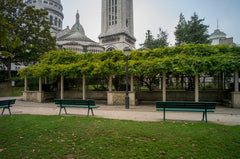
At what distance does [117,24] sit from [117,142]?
90.4 m

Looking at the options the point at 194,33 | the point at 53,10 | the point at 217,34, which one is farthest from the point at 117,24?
the point at 194,33

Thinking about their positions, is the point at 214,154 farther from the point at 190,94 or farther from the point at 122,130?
the point at 190,94

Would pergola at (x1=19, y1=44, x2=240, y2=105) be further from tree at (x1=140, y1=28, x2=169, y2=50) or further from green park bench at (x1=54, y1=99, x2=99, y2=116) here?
tree at (x1=140, y1=28, x2=169, y2=50)

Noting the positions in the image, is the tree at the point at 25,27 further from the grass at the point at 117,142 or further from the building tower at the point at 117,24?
the building tower at the point at 117,24

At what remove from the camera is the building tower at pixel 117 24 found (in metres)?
86.3

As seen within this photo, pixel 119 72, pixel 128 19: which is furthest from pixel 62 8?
pixel 119 72

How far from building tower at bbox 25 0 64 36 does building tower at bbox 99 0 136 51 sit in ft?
83.1

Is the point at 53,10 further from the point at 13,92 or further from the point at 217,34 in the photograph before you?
the point at 217,34

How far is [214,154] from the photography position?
11.9ft

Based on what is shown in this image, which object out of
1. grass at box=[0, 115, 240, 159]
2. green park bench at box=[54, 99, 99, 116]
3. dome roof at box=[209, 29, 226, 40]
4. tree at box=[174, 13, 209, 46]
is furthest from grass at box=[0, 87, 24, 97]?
dome roof at box=[209, 29, 226, 40]

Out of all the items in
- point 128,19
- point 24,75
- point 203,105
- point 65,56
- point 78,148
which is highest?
point 128,19

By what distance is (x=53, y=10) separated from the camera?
274ft

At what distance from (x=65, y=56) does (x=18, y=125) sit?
1081cm

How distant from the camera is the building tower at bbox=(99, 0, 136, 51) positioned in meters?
86.3
